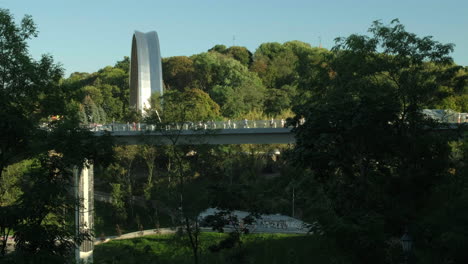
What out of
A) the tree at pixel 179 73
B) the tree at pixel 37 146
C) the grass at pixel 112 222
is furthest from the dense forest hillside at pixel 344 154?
the tree at pixel 179 73

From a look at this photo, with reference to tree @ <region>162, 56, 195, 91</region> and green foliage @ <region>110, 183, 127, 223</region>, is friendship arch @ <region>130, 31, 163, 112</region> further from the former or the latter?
tree @ <region>162, 56, 195, 91</region>

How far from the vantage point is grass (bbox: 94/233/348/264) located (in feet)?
91.9

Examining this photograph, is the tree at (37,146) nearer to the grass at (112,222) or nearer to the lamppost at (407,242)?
the lamppost at (407,242)

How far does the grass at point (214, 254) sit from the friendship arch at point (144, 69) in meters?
24.3

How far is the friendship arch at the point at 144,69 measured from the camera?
204 feet

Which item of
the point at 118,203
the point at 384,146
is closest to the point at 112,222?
the point at 118,203

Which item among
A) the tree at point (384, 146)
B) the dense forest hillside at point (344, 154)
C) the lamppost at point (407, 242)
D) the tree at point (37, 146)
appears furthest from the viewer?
the tree at point (384, 146)

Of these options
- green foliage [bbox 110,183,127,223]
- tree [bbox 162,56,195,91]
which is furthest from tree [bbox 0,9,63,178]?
tree [bbox 162,56,195,91]

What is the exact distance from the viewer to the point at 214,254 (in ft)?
101

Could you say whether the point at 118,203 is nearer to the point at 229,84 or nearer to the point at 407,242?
the point at 229,84

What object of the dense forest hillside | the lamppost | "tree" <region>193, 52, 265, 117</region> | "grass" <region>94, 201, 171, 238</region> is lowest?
"grass" <region>94, 201, 171, 238</region>

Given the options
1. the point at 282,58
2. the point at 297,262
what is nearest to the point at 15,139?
the point at 297,262

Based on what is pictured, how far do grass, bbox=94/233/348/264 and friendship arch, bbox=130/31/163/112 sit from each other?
24.3 metres

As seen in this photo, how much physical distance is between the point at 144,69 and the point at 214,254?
37704 mm
